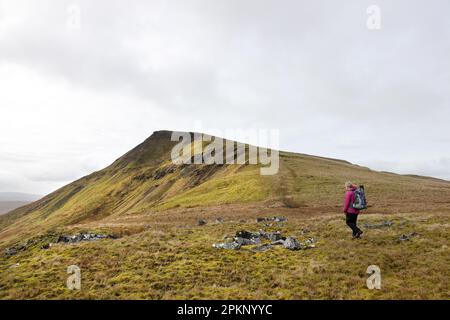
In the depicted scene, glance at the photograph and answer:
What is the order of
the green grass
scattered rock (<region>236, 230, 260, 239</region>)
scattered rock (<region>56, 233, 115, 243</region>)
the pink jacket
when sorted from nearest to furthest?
the green grass < the pink jacket < scattered rock (<region>236, 230, 260, 239</region>) < scattered rock (<region>56, 233, 115, 243</region>)

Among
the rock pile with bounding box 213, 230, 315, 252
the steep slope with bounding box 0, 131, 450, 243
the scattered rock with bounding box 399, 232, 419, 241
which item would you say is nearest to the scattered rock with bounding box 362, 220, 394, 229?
the scattered rock with bounding box 399, 232, 419, 241

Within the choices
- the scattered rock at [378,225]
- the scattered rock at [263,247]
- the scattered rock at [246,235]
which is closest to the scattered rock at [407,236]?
the scattered rock at [378,225]

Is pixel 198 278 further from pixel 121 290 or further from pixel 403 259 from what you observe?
pixel 403 259

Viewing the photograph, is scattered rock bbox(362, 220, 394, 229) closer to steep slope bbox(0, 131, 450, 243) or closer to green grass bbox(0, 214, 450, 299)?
green grass bbox(0, 214, 450, 299)

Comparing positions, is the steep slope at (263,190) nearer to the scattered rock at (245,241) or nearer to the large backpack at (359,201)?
the large backpack at (359,201)

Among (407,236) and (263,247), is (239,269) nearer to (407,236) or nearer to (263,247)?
(263,247)

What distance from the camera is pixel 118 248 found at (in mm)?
24031

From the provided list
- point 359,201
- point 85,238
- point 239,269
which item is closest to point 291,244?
point 359,201

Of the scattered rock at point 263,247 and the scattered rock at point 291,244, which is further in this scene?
the scattered rock at point 263,247

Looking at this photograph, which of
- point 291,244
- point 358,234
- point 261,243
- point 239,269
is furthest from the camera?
point 261,243

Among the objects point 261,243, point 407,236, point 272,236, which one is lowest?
point 261,243

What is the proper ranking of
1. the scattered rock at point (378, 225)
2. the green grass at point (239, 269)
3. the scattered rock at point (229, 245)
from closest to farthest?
the green grass at point (239, 269) → the scattered rock at point (229, 245) → the scattered rock at point (378, 225)

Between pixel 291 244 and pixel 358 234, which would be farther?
pixel 358 234
